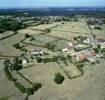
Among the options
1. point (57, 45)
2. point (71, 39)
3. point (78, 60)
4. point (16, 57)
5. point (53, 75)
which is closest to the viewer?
point (53, 75)

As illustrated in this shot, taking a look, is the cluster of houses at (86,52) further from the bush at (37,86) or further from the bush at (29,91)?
the bush at (29,91)

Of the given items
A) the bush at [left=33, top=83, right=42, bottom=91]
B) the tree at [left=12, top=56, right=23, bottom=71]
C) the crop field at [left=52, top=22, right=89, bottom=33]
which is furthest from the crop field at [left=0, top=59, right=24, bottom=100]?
the crop field at [left=52, top=22, right=89, bottom=33]

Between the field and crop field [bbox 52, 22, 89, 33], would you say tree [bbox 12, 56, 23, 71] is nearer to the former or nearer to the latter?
the field

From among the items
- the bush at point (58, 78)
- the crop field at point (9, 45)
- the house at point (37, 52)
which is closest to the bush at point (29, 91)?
the bush at point (58, 78)

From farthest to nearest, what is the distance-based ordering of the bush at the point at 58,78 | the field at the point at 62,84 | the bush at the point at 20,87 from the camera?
the bush at the point at 58,78 → the bush at the point at 20,87 → the field at the point at 62,84

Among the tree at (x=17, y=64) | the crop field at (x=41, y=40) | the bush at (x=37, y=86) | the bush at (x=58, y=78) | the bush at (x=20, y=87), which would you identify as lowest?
the crop field at (x=41, y=40)

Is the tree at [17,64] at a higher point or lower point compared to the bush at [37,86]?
lower

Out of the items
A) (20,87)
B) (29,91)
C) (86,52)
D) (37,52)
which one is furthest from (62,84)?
(37,52)

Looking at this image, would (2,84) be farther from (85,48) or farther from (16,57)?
(85,48)

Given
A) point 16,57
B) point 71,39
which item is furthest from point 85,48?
point 16,57

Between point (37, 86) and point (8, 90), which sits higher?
point (37, 86)

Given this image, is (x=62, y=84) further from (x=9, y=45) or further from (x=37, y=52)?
(x=9, y=45)
